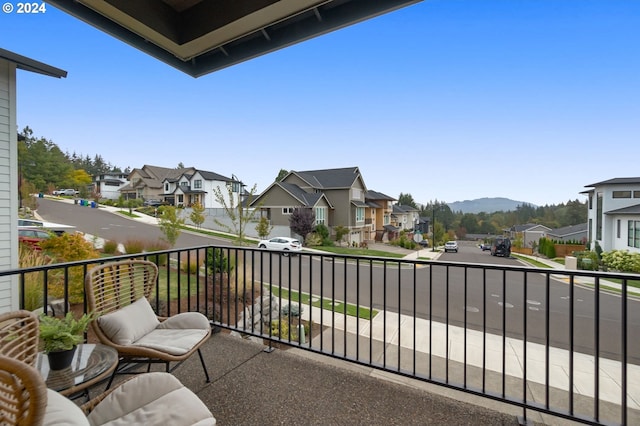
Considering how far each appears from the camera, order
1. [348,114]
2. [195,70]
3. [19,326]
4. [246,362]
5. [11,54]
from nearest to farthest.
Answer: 1. [19,326]
2. [195,70]
3. [246,362]
4. [11,54]
5. [348,114]

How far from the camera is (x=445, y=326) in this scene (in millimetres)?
4785

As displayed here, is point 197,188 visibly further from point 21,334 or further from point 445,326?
point 21,334

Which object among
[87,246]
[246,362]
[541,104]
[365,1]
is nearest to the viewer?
[365,1]

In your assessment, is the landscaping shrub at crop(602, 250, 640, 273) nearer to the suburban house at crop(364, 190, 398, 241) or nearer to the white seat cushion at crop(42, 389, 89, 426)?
the suburban house at crop(364, 190, 398, 241)

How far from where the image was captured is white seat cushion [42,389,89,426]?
883 mm

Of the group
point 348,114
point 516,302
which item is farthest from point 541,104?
point 516,302

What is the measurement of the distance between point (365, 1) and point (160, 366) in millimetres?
2915

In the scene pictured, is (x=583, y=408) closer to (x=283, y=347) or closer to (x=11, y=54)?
(x=283, y=347)

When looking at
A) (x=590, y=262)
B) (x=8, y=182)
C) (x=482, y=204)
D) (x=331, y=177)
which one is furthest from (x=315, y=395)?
(x=482, y=204)

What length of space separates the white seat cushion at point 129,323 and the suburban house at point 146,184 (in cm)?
3491

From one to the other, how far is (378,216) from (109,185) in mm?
34258

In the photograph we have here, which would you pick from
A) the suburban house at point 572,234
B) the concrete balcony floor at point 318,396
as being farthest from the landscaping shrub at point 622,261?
the concrete balcony floor at point 318,396

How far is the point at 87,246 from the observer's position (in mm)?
6207

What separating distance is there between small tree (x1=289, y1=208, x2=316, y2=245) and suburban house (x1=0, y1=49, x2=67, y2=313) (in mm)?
15237
